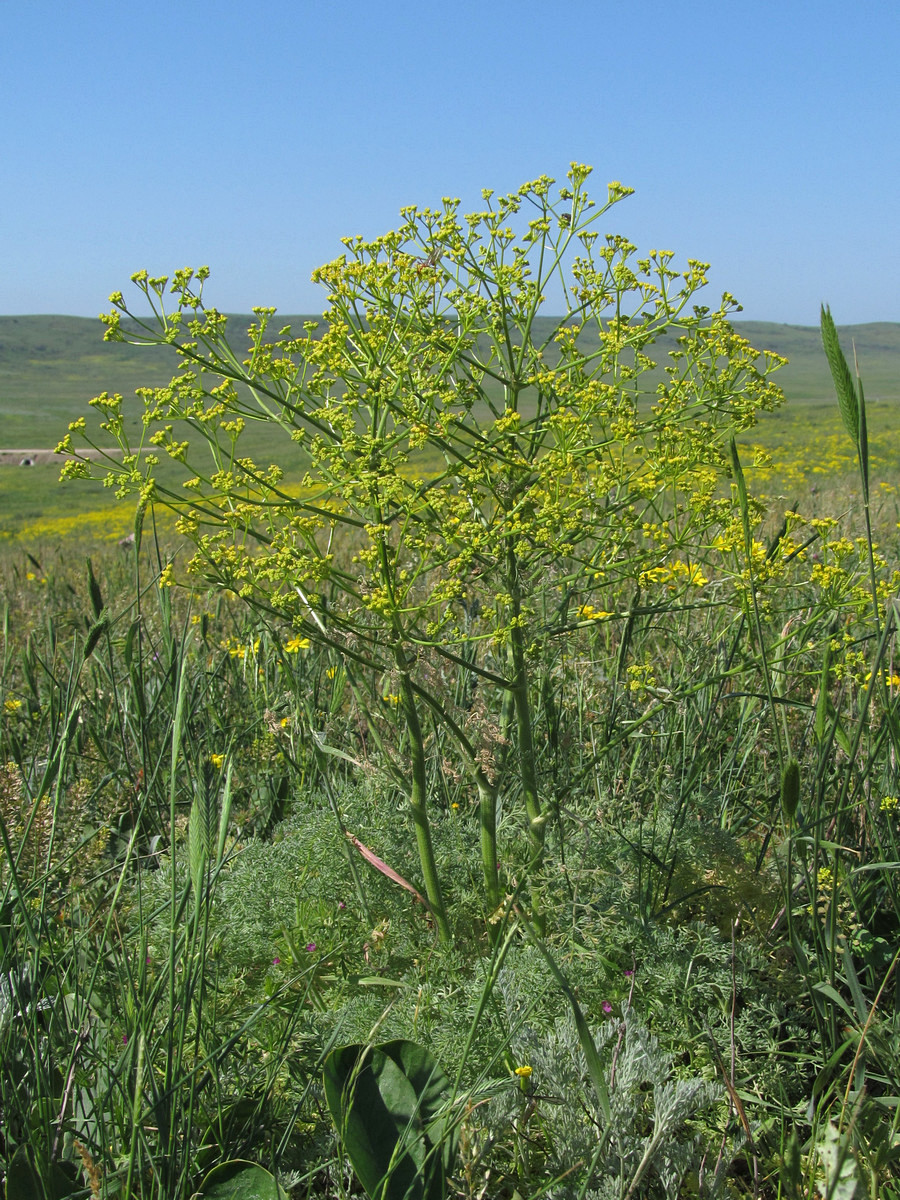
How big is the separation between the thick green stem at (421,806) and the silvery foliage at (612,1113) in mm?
373

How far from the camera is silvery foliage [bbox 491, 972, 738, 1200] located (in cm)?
153

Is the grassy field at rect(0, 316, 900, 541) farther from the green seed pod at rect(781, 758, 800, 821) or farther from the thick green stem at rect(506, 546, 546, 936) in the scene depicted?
the thick green stem at rect(506, 546, 546, 936)

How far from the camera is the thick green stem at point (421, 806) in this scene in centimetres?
200

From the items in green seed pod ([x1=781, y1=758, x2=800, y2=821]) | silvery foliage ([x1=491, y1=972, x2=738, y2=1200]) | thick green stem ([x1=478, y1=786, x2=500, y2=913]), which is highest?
green seed pod ([x1=781, y1=758, x2=800, y2=821])

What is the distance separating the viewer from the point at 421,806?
2084 mm

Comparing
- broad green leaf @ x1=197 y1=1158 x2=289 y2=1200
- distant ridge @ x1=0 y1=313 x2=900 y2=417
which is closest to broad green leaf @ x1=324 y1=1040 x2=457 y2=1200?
broad green leaf @ x1=197 y1=1158 x2=289 y2=1200

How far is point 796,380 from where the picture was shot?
12688 centimetres

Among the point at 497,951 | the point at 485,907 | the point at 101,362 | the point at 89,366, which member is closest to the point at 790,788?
the point at 497,951

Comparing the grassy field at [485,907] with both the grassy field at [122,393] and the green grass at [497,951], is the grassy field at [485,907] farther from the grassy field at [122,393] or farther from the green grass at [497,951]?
the grassy field at [122,393]

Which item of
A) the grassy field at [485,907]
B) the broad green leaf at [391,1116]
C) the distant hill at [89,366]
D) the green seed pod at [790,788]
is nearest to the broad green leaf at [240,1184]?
the grassy field at [485,907]

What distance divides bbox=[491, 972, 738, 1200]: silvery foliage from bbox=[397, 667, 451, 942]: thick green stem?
37cm

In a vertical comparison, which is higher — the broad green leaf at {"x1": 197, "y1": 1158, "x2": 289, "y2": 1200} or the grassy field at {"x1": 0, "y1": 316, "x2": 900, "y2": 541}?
the grassy field at {"x1": 0, "y1": 316, "x2": 900, "y2": 541}

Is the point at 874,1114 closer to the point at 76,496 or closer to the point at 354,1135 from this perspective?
the point at 354,1135

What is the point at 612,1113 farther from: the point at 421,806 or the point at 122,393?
the point at 122,393
